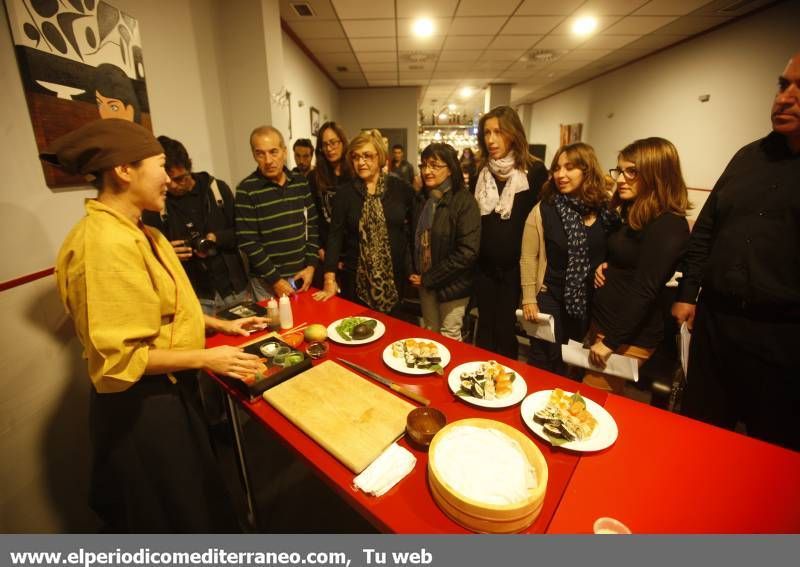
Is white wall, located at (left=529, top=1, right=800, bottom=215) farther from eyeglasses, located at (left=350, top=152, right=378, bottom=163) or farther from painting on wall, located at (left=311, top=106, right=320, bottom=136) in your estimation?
painting on wall, located at (left=311, top=106, right=320, bottom=136)

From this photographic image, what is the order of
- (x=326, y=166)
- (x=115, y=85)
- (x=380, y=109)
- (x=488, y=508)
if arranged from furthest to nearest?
(x=380, y=109) → (x=326, y=166) → (x=115, y=85) → (x=488, y=508)

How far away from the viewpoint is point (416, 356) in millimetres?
1295

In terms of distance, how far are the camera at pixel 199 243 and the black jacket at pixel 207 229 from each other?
0.03 metres

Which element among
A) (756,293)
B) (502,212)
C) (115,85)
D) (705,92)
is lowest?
(756,293)

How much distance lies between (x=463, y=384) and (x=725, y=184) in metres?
1.40

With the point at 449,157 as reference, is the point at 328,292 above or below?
below

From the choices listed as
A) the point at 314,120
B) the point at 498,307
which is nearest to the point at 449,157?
the point at 498,307

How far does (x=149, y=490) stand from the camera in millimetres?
1160

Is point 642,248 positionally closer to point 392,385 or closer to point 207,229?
point 392,385

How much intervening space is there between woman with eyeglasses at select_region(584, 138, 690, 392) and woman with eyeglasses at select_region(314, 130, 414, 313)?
4.05 ft

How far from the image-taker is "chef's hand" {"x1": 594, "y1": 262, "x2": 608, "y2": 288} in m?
1.89

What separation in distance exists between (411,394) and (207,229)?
1654 millimetres

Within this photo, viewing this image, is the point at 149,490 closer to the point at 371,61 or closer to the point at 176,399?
the point at 176,399

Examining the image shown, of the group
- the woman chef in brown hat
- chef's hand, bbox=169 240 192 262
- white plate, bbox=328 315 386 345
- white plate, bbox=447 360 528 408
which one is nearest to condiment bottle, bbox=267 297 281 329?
white plate, bbox=328 315 386 345
